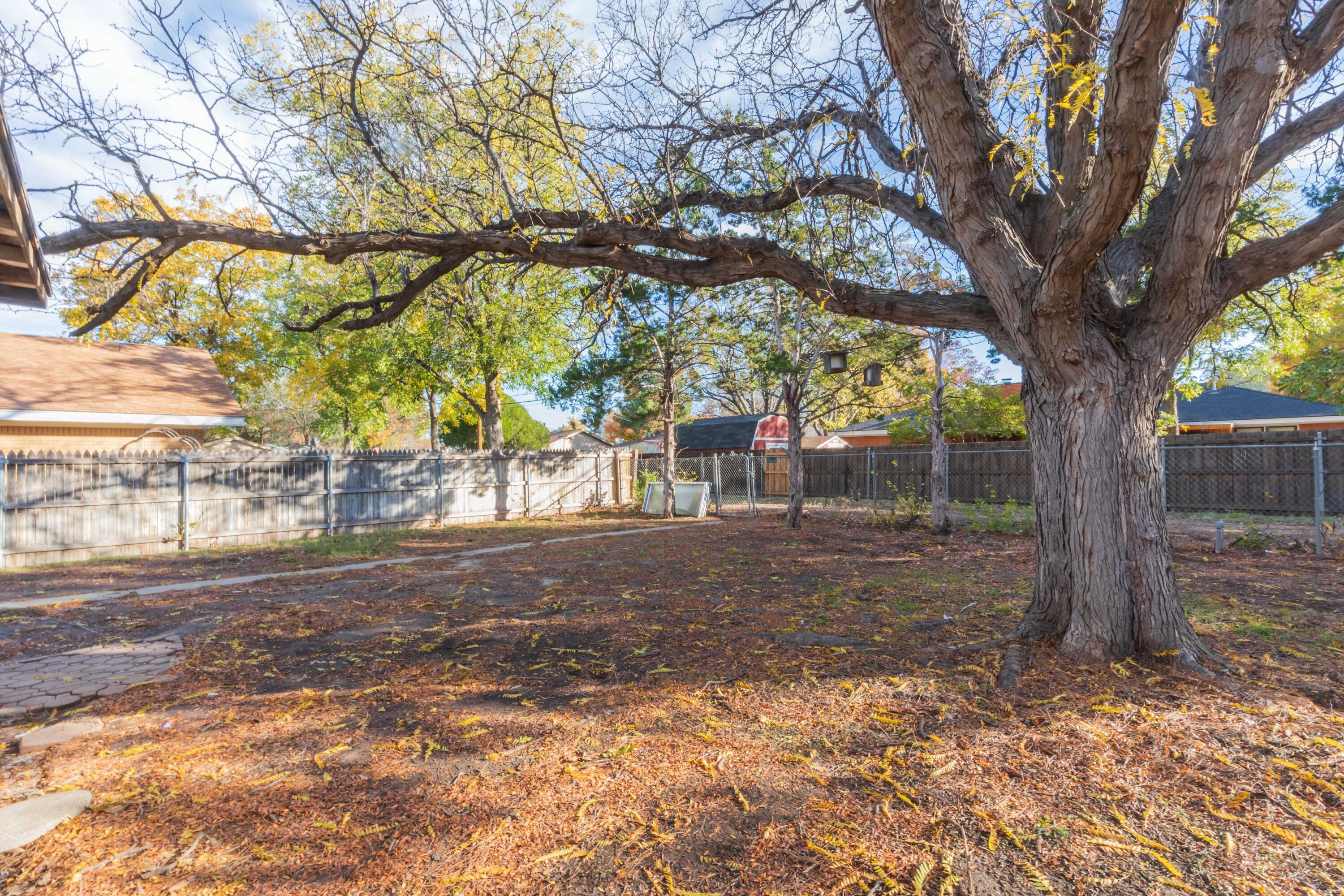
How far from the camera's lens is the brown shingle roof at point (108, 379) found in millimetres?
12266

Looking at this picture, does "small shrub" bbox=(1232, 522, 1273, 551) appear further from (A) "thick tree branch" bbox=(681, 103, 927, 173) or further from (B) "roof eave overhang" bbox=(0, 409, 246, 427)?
(B) "roof eave overhang" bbox=(0, 409, 246, 427)

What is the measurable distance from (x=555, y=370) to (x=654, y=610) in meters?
16.0

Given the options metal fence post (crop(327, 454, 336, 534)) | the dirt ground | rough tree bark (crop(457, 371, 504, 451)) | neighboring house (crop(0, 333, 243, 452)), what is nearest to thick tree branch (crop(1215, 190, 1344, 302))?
the dirt ground

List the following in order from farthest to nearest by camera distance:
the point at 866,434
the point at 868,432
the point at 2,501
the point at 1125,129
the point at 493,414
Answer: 1. the point at 866,434
2. the point at 868,432
3. the point at 493,414
4. the point at 2,501
5. the point at 1125,129

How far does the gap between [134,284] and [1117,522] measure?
6777 mm

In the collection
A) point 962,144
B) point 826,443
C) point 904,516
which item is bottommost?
point 904,516

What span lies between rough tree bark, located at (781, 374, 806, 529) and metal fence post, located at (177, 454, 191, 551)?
1120cm

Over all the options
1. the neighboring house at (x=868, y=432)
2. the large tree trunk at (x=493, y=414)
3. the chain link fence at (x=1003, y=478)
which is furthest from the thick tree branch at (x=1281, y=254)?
the neighboring house at (x=868, y=432)

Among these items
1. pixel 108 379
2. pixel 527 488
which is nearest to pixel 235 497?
pixel 108 379

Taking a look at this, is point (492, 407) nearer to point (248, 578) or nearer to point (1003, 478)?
point (248, 578)

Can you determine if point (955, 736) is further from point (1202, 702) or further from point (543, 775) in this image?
point (543, 775)

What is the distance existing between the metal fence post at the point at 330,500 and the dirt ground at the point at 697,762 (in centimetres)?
817

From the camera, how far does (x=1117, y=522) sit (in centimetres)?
378

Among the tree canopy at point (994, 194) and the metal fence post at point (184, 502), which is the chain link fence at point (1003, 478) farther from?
the metal fence post at point (184, 502)
